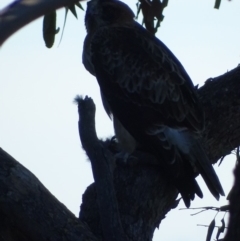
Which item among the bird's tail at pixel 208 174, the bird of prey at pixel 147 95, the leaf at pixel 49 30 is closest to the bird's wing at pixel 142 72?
the bird of prey at pixel 147 95

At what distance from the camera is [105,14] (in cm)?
545

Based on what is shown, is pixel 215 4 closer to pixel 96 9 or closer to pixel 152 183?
pixel 152 183

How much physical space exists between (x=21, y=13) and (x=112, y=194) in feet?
5.35

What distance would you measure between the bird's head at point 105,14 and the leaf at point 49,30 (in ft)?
4.72

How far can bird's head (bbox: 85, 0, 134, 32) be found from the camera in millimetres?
5379

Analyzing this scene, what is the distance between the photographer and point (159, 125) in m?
4.44

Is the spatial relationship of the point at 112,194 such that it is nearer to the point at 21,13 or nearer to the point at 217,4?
the point at 217,4

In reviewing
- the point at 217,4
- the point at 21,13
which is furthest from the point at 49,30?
the point at 21,13

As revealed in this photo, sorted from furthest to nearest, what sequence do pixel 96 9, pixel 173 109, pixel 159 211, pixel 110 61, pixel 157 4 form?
pixel 96 9
pixel 110 61
pixel 173 109
pixel 157 4
pixel 159 211

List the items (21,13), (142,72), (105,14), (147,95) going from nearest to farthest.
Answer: (21,13) < (147,95) < (142,72) < (105,14)

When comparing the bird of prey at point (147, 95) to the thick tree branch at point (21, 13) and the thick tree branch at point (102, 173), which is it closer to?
the thick tree branch at point (102, 173)

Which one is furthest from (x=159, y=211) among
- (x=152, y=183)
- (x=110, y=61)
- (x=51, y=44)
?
(x=110, y=61)

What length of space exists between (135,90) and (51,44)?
3.39 feet

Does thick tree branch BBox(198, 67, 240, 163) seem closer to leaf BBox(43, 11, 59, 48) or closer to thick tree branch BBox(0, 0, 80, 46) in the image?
leaf BBox(43, 11, 59, 48)
